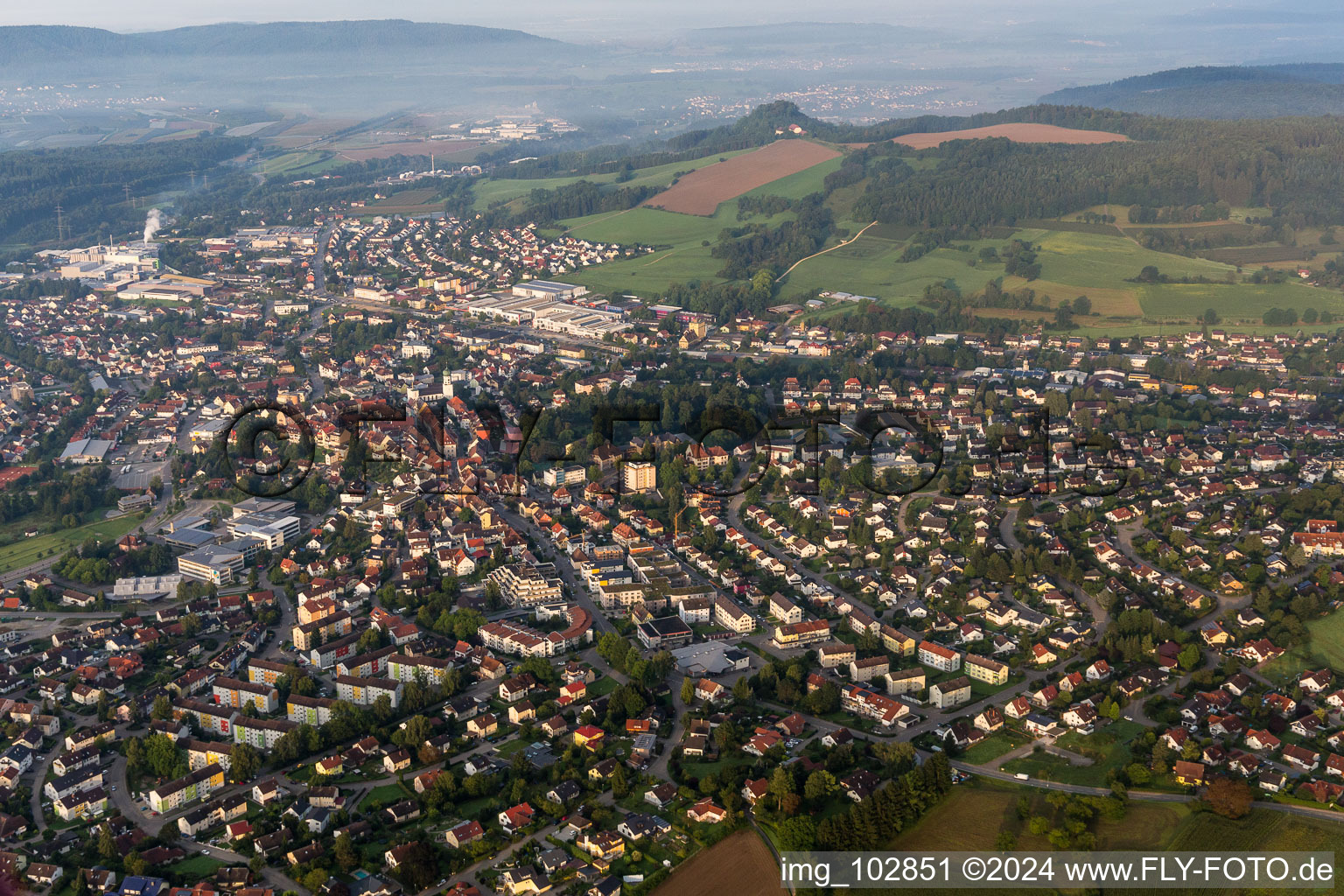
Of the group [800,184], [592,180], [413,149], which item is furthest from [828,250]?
[413,149]

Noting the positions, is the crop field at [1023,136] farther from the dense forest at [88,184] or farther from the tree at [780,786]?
the tree at [780,786]

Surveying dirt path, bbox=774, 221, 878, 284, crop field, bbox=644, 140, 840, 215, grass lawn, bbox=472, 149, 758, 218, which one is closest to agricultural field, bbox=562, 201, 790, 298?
crop field, bbox=644, 140, 840, 215

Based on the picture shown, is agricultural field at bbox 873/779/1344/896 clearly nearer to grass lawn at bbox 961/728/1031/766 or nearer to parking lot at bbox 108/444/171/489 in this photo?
grass lawn at bbox 961/728/1031/766

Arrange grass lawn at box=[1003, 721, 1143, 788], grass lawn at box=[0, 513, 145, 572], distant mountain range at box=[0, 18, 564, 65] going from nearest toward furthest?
grass lawn at box=[1003, 721, 1143, 788]
grass lawn at box=[0, 513, 145, 572]
distant mountain range at box=[0, 18, 564, 65]

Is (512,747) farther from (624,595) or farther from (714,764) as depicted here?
(624,595)

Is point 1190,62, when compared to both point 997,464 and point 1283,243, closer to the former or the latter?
point 1283,243
